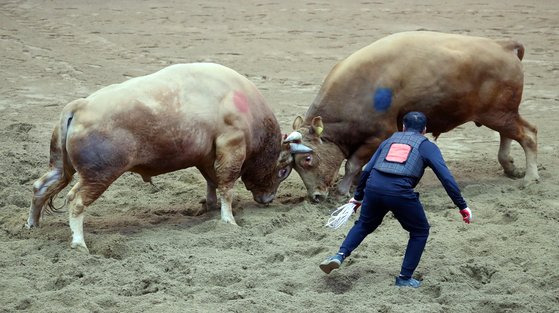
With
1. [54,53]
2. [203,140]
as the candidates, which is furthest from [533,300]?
[54,53]

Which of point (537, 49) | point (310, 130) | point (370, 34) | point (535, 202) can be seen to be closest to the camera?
point (535, 202)

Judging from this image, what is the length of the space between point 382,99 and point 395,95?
0.46 ft

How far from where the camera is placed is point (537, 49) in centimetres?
1577

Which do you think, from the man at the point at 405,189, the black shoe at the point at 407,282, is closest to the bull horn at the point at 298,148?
the man at the point at 405,189

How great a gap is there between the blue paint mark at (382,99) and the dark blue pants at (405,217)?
2.65 m

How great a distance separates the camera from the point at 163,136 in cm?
777

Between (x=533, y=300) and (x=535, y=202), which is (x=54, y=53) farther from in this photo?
(x=533, y=300)

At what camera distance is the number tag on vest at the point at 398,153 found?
21.2 ft

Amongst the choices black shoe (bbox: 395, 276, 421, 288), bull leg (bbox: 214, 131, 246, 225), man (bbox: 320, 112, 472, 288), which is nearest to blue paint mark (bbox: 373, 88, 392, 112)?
bull leg (bbox: 214, 131, 246, 225)

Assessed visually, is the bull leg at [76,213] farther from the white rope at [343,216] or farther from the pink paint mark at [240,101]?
the white rope at [343,216]

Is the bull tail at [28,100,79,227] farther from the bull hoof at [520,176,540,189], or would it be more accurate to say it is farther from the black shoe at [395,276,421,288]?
the bull hoof at [520,176,540,189]

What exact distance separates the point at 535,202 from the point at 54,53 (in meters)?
10.0

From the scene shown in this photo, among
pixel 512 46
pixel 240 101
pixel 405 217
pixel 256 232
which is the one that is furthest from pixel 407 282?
pixel 512 46

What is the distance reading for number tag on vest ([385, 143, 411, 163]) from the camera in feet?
21.2
